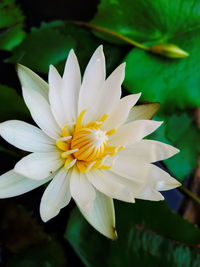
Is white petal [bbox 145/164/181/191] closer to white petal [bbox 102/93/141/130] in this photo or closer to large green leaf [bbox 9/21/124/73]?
white petal [bbox 102/93/141/130]

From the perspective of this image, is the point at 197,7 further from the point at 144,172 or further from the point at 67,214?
the point at 67,214

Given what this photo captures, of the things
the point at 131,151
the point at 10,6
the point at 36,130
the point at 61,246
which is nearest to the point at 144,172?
the point at 131,151

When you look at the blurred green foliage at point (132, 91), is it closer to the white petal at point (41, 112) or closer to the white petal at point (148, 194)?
the white petal at point (41, 112)

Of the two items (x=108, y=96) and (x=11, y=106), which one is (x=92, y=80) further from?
(x=11, y=106)

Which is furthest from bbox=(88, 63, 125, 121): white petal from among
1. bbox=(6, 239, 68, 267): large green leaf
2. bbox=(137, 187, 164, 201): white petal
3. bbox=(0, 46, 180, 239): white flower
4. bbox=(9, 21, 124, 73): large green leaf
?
bbox=(6, 239, 68, 267): large green leaf

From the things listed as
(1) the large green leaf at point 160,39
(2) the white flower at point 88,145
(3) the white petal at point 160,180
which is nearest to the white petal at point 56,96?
(2) the white flower at point 88,145

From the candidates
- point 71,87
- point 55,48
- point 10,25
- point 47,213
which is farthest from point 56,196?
point 10,25
